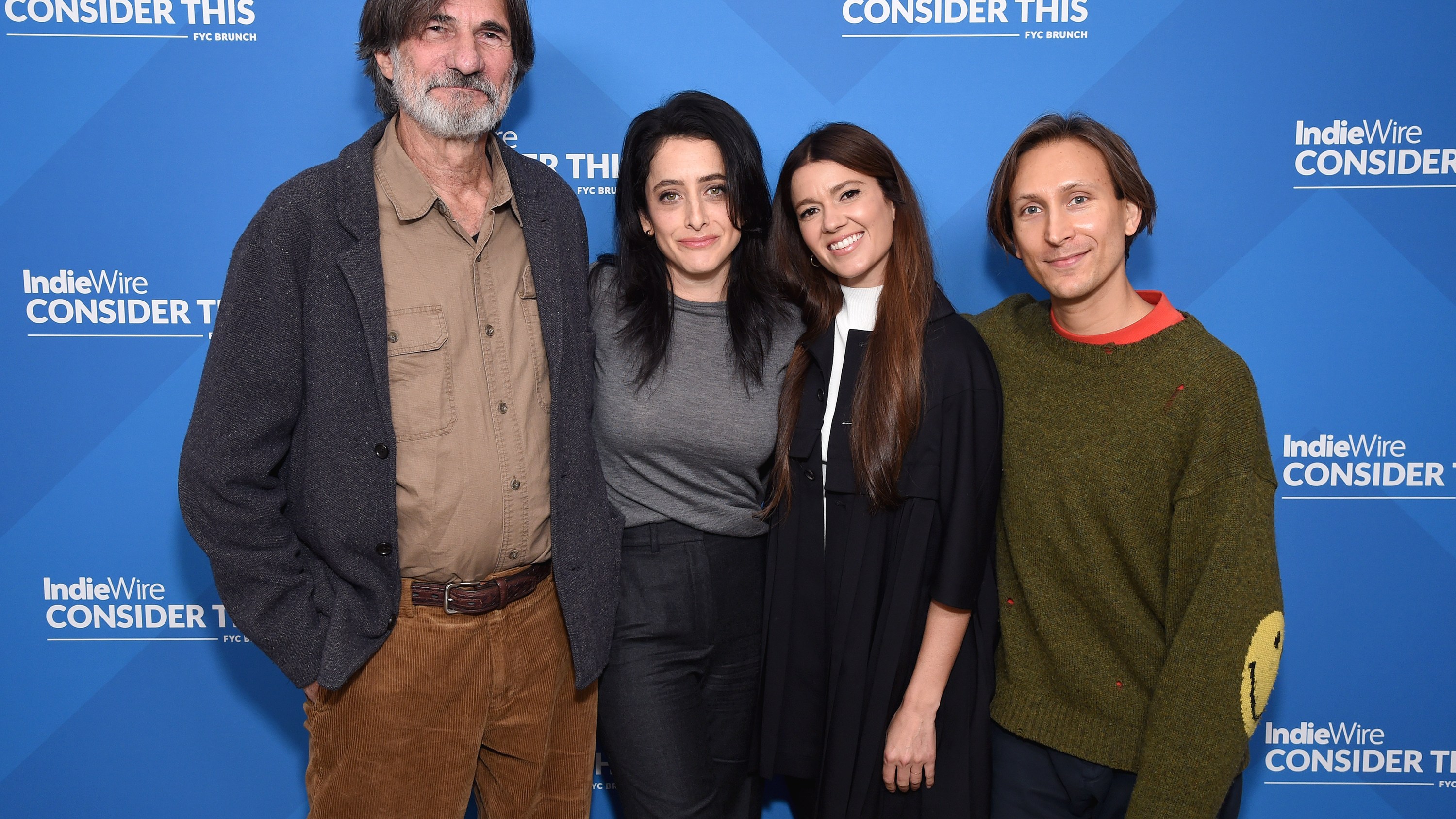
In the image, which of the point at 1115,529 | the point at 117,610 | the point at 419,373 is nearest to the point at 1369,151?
the point at 1115,529

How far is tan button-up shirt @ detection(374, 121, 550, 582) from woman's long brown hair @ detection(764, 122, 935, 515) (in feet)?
1.73

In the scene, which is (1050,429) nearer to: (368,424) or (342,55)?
(368,424)

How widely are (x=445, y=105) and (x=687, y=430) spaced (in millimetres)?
780

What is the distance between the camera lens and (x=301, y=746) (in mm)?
2455

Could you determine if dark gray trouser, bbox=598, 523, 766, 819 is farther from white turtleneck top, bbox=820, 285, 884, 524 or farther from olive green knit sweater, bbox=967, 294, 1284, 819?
olive green knit sweater, bbox=967, 294, 1284, 819

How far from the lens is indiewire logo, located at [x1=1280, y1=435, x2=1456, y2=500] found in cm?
236

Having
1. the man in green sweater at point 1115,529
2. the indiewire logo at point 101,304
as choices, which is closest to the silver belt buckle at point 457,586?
the man in green sweater at point 1115,529

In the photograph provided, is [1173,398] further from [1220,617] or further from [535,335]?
[535,335]

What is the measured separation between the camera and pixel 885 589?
69.4 inches

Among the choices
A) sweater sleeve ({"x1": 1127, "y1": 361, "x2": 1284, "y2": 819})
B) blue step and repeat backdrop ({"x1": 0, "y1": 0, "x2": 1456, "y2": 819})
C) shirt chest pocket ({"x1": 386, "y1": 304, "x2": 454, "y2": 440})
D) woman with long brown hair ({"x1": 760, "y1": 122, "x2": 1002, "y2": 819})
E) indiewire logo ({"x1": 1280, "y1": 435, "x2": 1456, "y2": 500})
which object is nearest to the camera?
sweater sleeve ({"x1": 1127, "y1": 361, "x2": 1284, "y2": 819})

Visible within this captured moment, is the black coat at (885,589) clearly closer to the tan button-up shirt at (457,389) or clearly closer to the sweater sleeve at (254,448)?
the tan button-up shirt at (457,389)

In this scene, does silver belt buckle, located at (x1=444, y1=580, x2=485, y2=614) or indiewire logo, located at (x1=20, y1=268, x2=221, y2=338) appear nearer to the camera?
silver belt buckle, located at (x1=444, y1=580, x2=485, y2=614)

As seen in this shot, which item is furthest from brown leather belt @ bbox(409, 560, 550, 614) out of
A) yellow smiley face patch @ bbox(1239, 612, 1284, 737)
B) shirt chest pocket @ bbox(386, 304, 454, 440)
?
yellow smiley face patch @ bbox(1239, 612, 1284, 737)

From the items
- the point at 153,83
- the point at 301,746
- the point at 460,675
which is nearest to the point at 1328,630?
the point at 460,675
